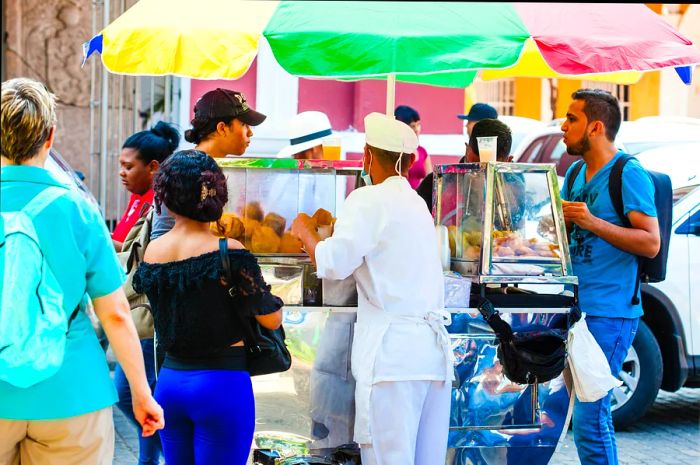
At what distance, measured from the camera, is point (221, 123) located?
4.65 meters

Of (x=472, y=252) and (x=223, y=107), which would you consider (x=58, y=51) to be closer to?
(x=223, y=107)

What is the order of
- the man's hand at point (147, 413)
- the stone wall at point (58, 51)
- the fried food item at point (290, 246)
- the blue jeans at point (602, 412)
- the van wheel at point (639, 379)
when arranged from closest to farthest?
the man's hand at point (147, 413) < the fried food item at point (290, 246) < the blue jeans at point (602, 412) < the van wheel at point (639, 379) < the stone wall at point (58, 51)

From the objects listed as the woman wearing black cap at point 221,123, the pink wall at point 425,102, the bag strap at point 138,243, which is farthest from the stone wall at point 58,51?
the bag strap at point 138,243

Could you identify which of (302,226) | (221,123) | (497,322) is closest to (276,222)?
(302,226)

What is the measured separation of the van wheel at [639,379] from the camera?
6680 mm

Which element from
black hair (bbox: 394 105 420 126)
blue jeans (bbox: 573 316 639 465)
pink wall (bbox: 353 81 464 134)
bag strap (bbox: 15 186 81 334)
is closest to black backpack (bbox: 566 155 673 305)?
blue jeans (bbox: 573 316 639 465)

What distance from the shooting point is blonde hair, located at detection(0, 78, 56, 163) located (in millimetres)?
3027

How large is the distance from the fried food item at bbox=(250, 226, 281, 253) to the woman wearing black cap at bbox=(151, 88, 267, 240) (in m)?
0.41

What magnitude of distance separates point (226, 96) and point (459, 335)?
1563mm

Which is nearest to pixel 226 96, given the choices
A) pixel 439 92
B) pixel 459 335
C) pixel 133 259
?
pixel 133 259

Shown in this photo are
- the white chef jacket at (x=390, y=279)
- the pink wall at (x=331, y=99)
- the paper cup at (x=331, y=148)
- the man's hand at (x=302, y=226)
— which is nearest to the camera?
the white chef jacket at (x=390, y=279)

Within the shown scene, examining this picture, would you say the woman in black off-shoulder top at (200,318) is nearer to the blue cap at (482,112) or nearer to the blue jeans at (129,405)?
the blue jeans at (129,405)

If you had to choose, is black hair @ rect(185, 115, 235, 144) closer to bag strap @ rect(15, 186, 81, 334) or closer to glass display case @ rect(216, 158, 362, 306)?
glass display case @ rect(216, 158, 362, 306)

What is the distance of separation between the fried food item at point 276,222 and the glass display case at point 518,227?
908 millimetres
